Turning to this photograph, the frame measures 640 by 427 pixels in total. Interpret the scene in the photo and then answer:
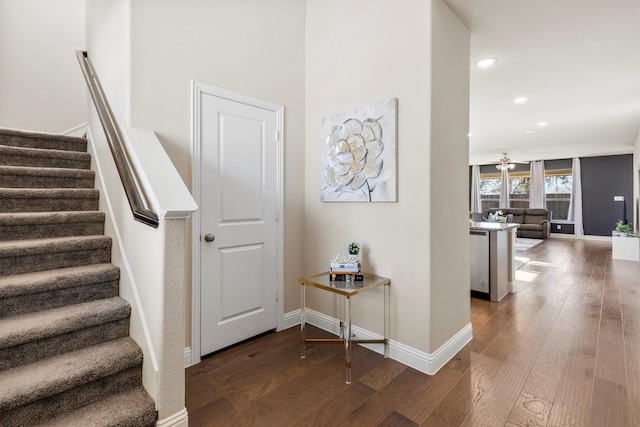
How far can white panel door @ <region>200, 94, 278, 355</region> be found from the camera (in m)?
2.37

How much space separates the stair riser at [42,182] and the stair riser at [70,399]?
1777mm

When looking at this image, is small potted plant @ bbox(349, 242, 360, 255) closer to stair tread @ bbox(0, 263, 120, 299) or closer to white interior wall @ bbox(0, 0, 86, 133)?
stair tread @ bbox(0, 263, 120, 299)

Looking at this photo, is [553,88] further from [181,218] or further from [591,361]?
[181,218]

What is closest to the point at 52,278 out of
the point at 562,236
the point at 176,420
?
the point at 176,420

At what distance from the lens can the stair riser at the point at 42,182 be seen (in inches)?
91.0

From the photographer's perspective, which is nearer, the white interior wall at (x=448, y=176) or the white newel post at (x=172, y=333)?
the white newel post at (x=172, y=333)

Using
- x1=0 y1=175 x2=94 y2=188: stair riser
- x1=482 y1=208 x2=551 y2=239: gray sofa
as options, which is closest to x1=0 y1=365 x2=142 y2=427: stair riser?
x1=0 y1=175 x2=94 y2=188: stair riser

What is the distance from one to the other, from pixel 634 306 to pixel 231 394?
4.36 m

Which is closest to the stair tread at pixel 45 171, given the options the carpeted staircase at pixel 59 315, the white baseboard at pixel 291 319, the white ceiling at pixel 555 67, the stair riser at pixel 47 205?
the carpeted staircase at pixel 59 315

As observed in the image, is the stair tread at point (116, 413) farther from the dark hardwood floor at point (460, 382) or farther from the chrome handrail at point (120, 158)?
the chrome handrail at point (120, 158)

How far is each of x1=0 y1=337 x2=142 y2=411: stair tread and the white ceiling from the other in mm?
3127

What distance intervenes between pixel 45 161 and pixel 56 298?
152cm

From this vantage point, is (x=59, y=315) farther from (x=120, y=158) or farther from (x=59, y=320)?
(x=120, y=158)

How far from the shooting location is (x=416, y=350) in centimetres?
222
